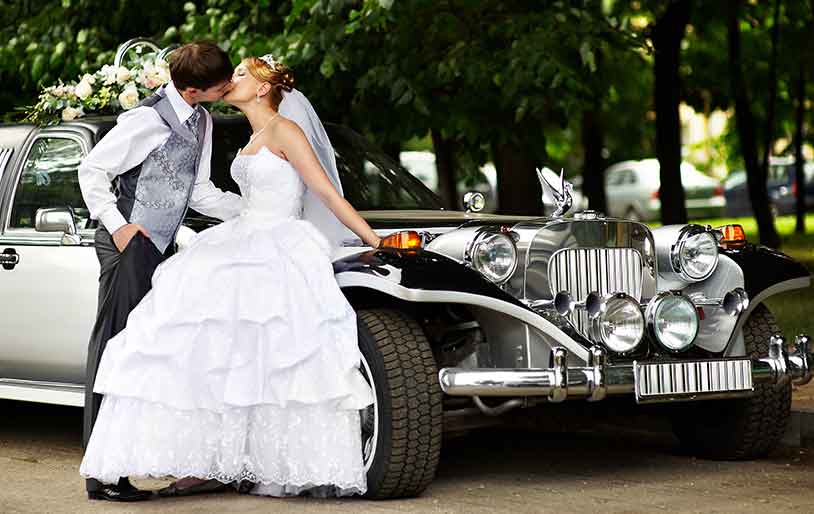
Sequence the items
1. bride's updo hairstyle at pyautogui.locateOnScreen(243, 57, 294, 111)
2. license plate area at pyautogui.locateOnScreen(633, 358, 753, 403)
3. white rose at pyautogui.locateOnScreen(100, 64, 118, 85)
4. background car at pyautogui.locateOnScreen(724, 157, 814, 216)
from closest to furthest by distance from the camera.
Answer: license plate area at pyautogui.locateOnScreen(633, 358, 753, 403) < bride's updo hairstyle at pyautogui.locateOnScreen(243, 57, 294, 111) < white rose at pyautogui.locateOnScreen(100, 64, 118, 85) < background car at pyautogui.locateOnScreen(724, 157, 814, 216)

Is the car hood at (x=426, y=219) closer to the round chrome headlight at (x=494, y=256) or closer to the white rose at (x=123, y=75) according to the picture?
the round chrome headlight at (x=494, y=256)

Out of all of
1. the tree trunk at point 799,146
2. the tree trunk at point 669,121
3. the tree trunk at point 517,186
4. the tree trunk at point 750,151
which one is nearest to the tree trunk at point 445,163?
the tree trunk at point 517,186

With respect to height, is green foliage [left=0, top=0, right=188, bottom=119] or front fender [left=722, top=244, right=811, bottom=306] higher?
green foliage [left=0, top=0, right=188, bottom=119]

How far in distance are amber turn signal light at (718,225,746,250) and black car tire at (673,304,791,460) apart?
1.03 ft

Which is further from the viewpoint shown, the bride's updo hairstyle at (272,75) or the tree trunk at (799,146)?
the tree trunk at (799,146)

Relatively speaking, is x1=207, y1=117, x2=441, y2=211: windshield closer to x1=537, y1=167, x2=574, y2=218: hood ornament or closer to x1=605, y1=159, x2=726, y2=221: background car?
x1=537, y1=167, x2=574, y2=218: hood ornament

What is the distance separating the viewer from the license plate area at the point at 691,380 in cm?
656

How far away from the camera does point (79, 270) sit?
7.65m

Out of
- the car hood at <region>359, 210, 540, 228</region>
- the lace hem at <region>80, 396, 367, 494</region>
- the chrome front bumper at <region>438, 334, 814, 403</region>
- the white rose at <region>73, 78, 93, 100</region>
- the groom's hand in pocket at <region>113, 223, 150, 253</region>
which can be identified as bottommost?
the lace hem at <region>80, 396, 367, 494</region>

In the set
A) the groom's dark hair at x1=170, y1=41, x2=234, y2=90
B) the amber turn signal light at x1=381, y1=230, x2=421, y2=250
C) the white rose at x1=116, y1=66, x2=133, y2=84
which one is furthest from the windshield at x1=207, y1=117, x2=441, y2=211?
the amber turn signal light at x1=381, y1=230, x2=421, y2=250

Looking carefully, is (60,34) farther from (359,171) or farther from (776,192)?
(776,192)

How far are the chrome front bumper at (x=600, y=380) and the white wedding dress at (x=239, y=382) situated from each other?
0.47 metres

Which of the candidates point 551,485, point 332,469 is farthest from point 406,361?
point 551,485

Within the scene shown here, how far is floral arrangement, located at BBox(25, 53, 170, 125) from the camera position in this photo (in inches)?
330
